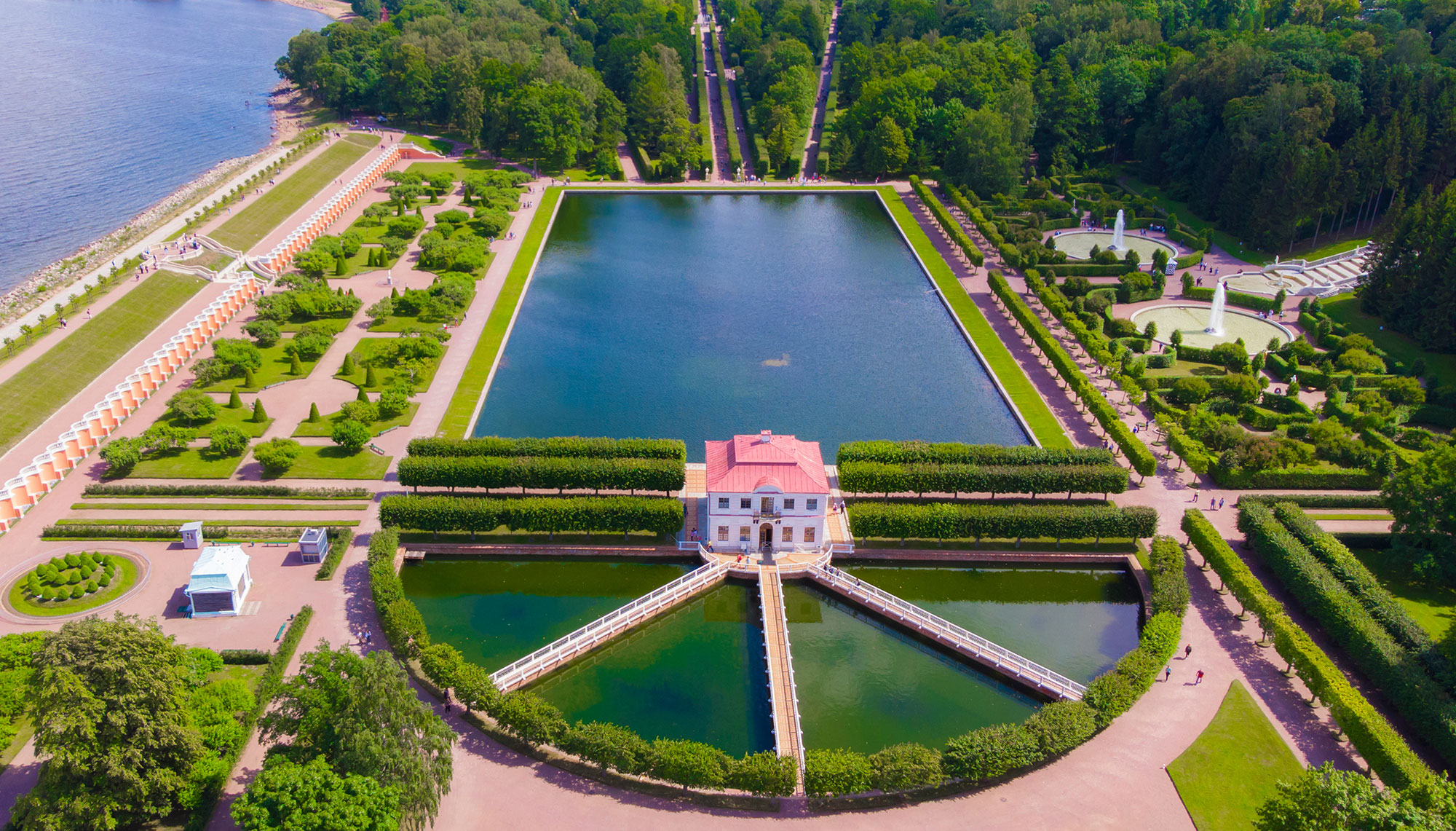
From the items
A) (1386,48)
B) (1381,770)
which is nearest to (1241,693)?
(1381,770)

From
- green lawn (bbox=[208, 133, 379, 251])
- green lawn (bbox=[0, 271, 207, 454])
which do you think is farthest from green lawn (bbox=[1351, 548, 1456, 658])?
green lawn (bbox=[208, 133, 379, 251])

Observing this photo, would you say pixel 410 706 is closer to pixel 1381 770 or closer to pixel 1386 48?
pixel 1381 770

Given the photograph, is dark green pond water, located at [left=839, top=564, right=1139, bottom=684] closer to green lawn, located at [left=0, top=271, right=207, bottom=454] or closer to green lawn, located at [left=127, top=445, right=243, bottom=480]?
green lawn, located at [left=127, top=445, right=243, bottom=480]

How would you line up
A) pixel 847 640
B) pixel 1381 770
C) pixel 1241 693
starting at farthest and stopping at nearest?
pixel 847 640, pixel 1241 693, pixel 1381 770

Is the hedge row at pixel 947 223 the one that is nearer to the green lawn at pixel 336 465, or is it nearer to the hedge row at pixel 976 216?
the hedge row at pixel 976 216

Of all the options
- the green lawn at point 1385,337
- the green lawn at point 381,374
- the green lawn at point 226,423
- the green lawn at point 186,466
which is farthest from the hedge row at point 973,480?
the green lawn at point 226,423
